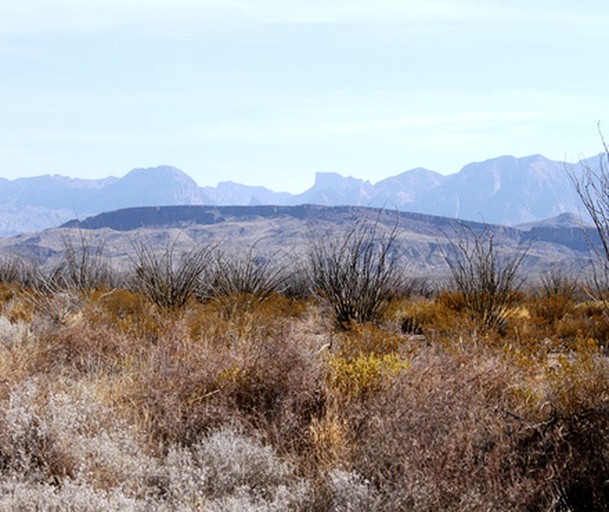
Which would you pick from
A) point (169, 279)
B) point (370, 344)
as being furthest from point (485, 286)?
point (169, 279)

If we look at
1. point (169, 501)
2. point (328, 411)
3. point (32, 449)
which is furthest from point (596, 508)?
point (32, 449)

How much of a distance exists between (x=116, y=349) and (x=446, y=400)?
5.12 m

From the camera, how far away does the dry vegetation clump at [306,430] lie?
4723mm

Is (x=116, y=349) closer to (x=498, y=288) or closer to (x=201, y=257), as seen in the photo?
(x=201, y=257)

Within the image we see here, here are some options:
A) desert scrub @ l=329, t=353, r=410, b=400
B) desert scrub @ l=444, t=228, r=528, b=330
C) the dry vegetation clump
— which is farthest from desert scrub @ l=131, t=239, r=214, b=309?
desert scrub @ l=329, t=353, r=410, b=400

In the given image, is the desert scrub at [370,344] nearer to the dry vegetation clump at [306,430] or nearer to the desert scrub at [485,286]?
the dry vegetation clump at [306,430]

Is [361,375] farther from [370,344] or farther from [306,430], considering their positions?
[370,344]

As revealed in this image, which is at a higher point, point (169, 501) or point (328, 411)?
point (328, 411)

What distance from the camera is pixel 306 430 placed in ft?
19.1

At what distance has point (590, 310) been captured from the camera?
15.5 m

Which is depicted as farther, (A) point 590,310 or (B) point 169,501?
(A) point 590,310

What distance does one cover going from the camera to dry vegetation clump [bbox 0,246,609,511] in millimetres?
4723

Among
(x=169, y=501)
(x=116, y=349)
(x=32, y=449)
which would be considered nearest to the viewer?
(x=169, y=501)

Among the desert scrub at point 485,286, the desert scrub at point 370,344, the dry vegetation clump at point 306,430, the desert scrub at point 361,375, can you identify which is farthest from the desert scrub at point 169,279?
the desert scrub at point 361,375
